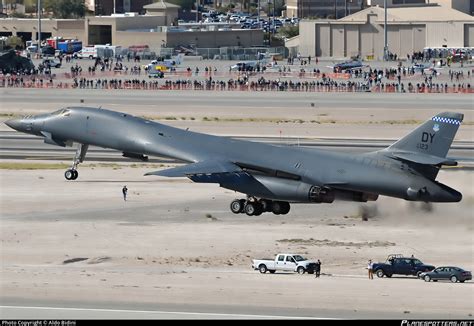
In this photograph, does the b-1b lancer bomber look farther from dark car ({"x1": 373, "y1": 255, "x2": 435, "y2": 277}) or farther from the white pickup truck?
the white pickup truck

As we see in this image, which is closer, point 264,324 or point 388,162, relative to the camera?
point 264,324

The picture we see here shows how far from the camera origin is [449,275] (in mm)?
61938

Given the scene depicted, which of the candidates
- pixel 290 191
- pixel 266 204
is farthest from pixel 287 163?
pixel 266 204

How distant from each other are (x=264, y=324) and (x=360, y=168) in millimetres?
16108

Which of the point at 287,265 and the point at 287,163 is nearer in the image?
the point at 287,265

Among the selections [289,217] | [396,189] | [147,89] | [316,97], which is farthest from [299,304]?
[147,89]

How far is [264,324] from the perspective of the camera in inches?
2103

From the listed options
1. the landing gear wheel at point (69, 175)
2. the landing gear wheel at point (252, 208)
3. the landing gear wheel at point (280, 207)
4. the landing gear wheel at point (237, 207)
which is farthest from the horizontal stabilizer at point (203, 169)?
the landing gear wheel at point (69, 175)

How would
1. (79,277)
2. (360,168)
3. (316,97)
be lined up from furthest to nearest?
(316,97) → (360,168) → (79,277)

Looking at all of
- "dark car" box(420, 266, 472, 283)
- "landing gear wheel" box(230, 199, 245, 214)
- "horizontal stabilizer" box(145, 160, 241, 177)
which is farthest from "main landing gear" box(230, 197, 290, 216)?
"dark car" box(420, 266, 472, 283)

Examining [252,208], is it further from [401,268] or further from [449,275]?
[449,275]

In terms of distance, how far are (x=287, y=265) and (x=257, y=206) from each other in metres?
8.42

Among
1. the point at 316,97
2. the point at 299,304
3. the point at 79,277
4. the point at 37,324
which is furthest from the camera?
the point at 316,97

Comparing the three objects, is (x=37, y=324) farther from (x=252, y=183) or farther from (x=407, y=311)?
(x=252, y=183)
